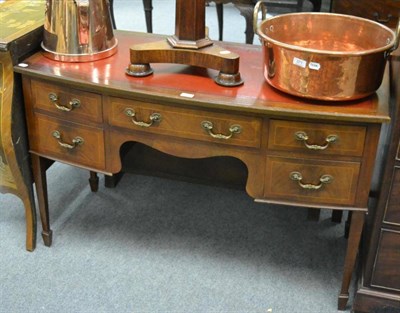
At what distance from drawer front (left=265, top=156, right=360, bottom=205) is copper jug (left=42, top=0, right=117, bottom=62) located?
25.0 inches

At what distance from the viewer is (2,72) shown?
1732mm

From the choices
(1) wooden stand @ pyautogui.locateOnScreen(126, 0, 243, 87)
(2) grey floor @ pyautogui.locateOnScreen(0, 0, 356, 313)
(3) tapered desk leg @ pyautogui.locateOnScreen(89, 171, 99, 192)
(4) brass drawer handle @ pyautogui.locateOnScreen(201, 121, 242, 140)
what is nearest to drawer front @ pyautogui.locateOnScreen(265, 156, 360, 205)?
(4) brass drawer handle @ pyautogui.locateOnScreen(201, 121, 242, 140)

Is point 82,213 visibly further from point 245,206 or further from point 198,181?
point 245,206

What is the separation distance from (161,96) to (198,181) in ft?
1.97

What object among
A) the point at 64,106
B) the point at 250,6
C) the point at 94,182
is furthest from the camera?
the point at 250,6

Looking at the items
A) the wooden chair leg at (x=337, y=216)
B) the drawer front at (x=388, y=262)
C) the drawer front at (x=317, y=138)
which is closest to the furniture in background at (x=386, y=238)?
the drawer front at (x=388, y=262)

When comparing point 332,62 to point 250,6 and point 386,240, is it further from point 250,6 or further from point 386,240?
point 250,6

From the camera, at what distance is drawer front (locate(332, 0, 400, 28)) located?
2.11 meters

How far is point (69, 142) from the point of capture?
69.8 inches

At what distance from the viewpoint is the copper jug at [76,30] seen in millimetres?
1691

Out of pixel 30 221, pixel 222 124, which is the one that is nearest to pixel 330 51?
pixel 222 124

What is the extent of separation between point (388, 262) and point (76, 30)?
113 cm

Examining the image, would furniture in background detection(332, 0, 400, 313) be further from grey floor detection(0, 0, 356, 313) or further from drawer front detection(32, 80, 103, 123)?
drawer front detection(32, 80, 103, 123)

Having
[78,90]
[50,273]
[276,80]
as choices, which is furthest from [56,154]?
[276,80]
